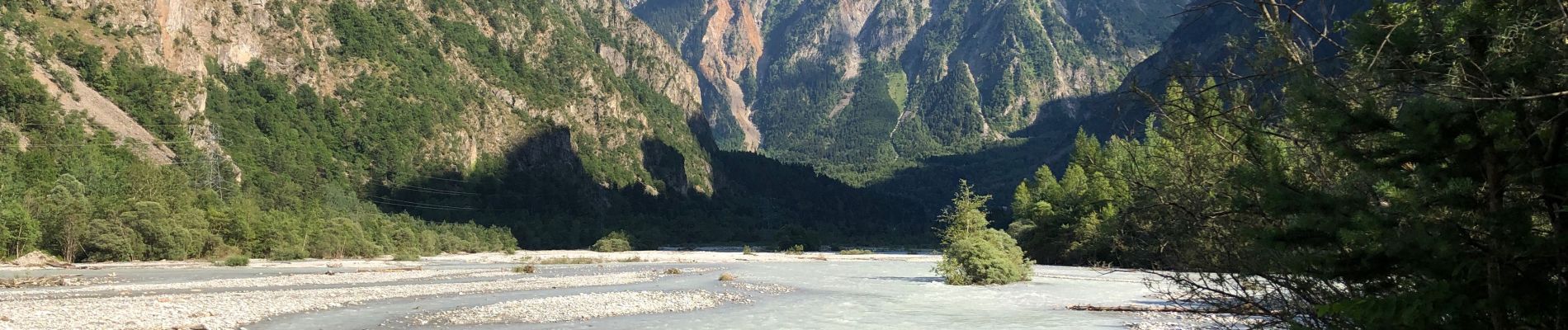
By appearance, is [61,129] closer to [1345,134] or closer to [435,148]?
[435,148]

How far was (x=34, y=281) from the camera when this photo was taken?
147 ft

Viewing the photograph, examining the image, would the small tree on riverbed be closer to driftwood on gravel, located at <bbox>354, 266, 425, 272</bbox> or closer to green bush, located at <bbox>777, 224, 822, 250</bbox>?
driftwood on gravel, located at <bbox>354, 266, 425, 272</bbox>

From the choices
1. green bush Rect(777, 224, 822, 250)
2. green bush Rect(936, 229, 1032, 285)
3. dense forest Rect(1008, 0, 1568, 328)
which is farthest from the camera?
green bush Rect(777, 224, 822, 250)

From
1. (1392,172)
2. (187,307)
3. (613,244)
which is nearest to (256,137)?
(613,244)

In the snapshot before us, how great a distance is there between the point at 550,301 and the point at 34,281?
24862mm

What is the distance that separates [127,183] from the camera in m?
81.9

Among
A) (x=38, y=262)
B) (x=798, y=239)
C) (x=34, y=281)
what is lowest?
(x=34, y=281)

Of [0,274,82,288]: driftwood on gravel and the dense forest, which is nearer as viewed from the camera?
the dense forest

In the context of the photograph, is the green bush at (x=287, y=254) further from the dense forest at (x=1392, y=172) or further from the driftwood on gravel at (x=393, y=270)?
the dense forest at (x=1392, y=172)

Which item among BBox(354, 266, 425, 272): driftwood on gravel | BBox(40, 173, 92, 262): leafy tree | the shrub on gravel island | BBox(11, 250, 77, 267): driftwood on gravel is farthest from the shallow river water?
the shrub on gravel island

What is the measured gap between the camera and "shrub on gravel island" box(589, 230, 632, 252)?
14462cm

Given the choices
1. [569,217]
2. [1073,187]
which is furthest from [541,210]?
[1073,187]

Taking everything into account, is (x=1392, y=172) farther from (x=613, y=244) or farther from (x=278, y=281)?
(x=613, y=244)

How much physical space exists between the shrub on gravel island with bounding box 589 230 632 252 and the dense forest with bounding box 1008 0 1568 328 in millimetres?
137507
